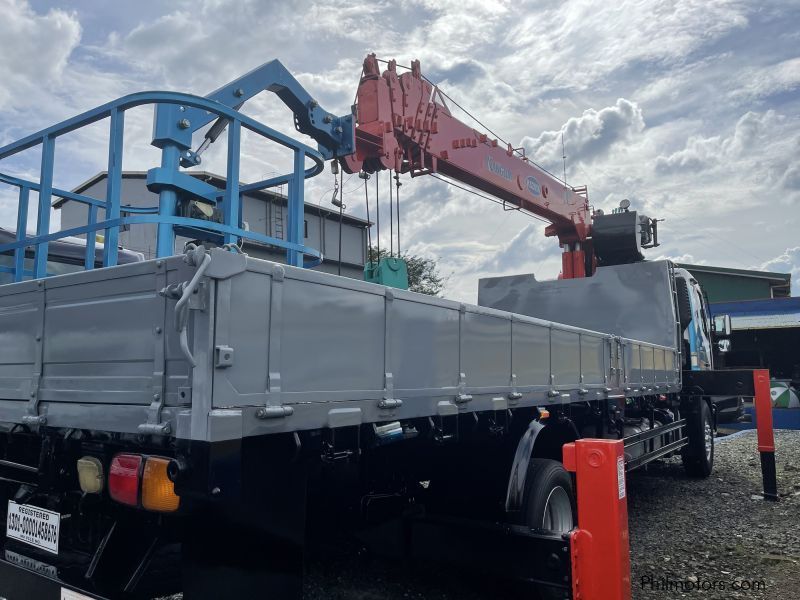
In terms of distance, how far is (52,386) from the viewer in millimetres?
2650

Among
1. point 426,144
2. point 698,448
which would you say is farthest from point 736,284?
point 426,144

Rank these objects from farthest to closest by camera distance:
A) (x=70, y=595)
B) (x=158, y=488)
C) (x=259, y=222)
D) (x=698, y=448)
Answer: (x=259, y=222) < (x=698, y=448) < (x=70, y=595) < (x=158, y=488)

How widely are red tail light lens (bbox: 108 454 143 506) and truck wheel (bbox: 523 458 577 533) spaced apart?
2.40m

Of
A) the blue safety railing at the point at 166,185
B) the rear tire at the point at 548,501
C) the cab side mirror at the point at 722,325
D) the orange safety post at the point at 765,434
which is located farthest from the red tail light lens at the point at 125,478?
the cab side mirror at the point at 722,325

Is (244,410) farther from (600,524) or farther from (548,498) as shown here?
(548,498)

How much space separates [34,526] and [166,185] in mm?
1966

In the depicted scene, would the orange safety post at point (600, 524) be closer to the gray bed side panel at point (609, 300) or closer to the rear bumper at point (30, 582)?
the rear bumper at point (30, 582)

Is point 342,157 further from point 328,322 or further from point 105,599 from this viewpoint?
point 105,599

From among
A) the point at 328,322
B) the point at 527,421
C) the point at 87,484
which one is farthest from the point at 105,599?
the point at 527,421

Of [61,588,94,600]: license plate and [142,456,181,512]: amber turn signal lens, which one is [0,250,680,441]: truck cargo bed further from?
[61,588,94,600]: license plate

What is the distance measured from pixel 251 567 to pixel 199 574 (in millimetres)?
173

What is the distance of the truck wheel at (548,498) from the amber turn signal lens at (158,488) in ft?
7.73

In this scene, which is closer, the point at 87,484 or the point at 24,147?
the point at 87,484

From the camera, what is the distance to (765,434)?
7805mm
